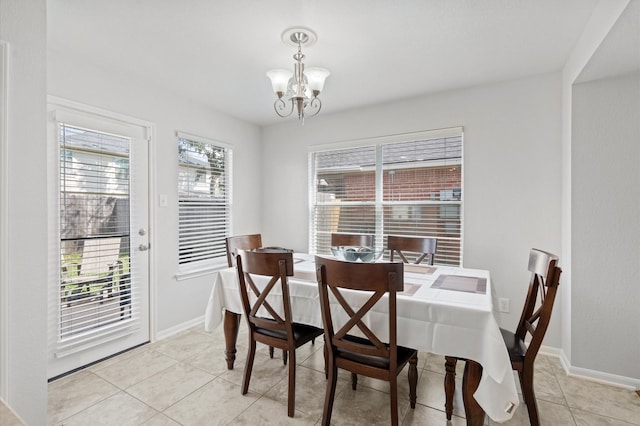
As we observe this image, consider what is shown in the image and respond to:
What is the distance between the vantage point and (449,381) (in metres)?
1.73

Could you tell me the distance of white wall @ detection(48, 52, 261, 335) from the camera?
2453 mm

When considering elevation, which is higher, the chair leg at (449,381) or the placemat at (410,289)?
the placemat at (410,289)

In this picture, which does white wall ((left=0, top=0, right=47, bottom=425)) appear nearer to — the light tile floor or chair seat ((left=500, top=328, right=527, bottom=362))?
the light tile floor

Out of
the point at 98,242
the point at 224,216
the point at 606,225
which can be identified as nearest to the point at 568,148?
the point at 606,225

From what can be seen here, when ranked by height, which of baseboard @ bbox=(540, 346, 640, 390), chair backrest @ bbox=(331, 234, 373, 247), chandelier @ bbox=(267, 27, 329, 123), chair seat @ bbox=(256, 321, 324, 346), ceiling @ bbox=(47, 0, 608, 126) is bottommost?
baseboard @ bbox=(540, 346, 640, 390)

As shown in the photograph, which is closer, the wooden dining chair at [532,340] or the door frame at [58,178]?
the wooden dining chair at [532,340]

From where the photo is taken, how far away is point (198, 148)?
11.4 ft

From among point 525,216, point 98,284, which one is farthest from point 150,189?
point 525,216

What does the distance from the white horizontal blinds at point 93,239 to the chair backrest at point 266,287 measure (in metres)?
1.38

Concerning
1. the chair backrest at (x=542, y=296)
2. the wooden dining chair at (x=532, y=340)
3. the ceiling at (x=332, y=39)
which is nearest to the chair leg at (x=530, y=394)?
the wooden dining chair at (x=532, y=340)

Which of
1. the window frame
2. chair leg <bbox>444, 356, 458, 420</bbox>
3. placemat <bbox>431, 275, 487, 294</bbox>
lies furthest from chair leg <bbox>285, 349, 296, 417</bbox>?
the window frame

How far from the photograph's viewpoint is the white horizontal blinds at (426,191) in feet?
10.3

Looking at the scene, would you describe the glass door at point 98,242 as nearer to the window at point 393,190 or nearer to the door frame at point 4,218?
the door frame at point 4,218

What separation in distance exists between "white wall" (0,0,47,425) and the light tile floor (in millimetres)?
440
